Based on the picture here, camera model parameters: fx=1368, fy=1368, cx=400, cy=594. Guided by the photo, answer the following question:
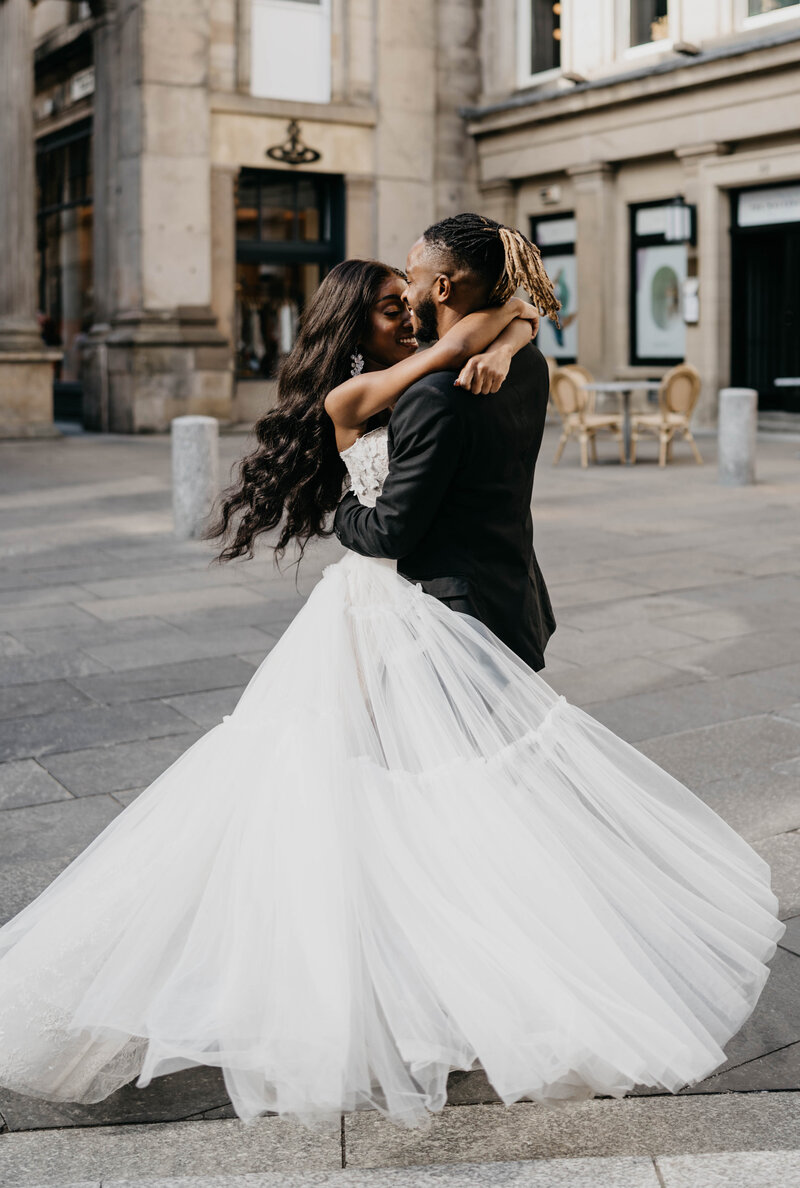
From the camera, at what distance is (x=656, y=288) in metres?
21.1

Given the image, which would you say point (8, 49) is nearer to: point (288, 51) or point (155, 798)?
point (288, 51)

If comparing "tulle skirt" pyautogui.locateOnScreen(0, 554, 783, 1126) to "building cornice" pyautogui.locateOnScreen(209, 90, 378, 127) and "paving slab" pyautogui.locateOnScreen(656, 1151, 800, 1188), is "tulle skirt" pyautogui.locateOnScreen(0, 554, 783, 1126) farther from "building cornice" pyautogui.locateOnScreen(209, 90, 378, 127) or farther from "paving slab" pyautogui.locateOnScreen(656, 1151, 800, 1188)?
"building cornice" pyautogui.locateOnScreen(209, 90, 378, 127)

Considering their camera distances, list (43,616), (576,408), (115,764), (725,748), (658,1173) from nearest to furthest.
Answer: (658,1173) < (115,764) < (725,748) < (43,616) < (576,408)

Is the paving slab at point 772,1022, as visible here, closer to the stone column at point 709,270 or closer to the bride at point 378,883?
the bride at point 378,883

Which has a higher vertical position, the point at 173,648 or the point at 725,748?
the point at 173,648

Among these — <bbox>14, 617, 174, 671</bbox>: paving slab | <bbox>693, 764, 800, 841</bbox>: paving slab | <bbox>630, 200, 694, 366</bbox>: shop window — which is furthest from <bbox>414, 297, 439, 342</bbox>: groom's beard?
<bbox>630, 200, 694, 366</bbox>: shop window

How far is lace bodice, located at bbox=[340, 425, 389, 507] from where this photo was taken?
2.85 meters

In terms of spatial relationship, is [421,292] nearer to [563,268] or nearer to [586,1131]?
[586,1131]

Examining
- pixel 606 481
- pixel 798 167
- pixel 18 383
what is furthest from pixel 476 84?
pixel 606 481

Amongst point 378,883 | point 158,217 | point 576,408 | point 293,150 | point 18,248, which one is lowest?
point 378,883

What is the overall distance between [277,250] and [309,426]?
1962cm

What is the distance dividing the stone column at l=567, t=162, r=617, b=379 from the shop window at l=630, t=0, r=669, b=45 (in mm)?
1912

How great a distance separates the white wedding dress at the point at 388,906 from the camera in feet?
8.03

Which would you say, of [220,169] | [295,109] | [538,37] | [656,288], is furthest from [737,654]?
[538,37]
